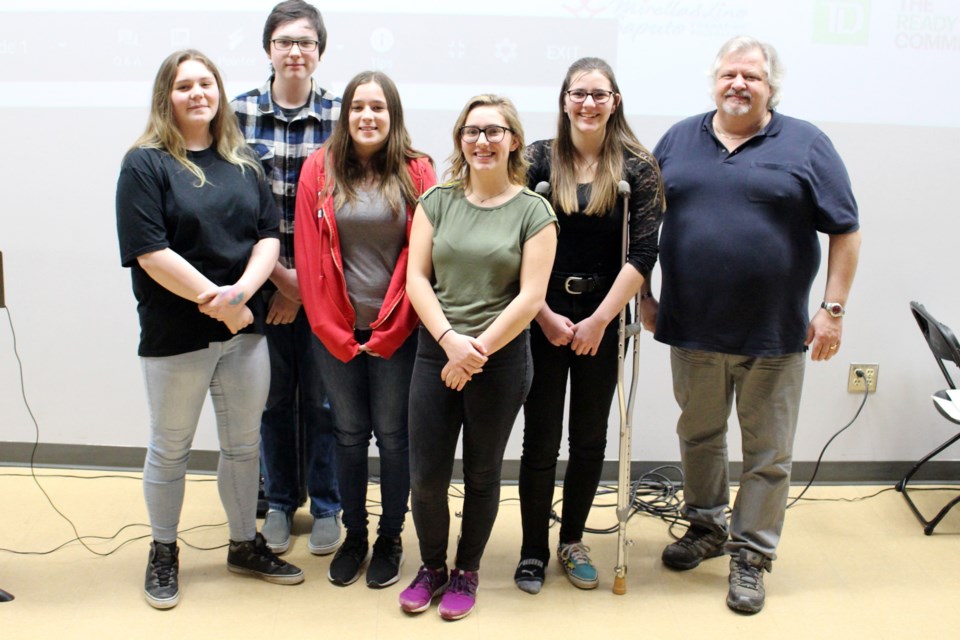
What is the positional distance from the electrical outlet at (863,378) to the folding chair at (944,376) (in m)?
0.24

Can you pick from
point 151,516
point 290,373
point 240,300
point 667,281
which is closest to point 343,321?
point 240,300

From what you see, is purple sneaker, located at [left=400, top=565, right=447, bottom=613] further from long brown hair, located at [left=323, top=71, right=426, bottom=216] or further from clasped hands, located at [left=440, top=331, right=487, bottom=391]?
long brown hair, located at [left=323, top=71, right=426, bottom=216]

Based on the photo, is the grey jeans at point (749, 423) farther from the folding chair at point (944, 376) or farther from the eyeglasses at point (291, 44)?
the eyeglasses at point (291, 44)

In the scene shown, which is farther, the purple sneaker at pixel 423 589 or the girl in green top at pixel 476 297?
the purple sneaker at pixel 423 589

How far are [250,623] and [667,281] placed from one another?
1.59 meters

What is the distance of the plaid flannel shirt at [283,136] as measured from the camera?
→ 2746 millimetres

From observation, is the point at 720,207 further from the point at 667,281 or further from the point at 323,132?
the point at 323,132

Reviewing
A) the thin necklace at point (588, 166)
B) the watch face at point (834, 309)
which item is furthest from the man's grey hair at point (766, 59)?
the watch face at point (834, 309)

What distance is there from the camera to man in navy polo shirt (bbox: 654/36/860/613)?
8.26ft

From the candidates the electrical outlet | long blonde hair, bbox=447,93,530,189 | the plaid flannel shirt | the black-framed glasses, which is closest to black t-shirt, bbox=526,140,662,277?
long blonde hair, bbox=447,93,530,189

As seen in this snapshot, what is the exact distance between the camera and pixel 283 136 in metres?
2.76

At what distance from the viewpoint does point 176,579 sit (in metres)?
2.65

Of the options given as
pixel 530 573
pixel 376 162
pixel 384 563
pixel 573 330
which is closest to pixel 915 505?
pixel 530 573

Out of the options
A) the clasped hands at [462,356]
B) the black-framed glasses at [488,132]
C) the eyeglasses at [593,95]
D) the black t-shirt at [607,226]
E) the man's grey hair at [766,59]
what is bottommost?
the clasped hands at [462,356]
